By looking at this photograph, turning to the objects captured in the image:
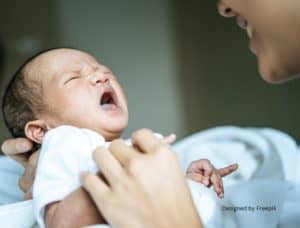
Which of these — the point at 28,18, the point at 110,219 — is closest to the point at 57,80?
the point at 110,219

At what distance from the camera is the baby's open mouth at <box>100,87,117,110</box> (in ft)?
2.83

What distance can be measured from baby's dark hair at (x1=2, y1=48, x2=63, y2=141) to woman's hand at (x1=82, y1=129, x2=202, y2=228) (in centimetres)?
27

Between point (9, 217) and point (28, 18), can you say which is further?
point (28, 18)

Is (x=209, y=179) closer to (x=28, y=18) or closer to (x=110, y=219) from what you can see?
(x=110, y=219)

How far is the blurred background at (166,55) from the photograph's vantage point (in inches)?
52.7

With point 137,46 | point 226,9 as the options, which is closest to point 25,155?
point 226,9

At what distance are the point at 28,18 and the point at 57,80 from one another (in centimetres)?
56

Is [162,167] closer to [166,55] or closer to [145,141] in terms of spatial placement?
[145,141]

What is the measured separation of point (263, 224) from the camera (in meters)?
0.77

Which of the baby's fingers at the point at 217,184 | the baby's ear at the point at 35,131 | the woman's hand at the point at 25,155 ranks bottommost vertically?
the baby's fingers at the point at 217,184

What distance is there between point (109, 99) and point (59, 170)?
229 mm

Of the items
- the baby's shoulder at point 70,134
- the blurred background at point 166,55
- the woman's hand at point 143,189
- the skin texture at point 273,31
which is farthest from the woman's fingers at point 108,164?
the blurred background at point 166,55

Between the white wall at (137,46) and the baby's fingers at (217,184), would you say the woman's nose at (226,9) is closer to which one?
the baby's fingers at (217,184)

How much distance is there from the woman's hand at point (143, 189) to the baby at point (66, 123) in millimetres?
54
